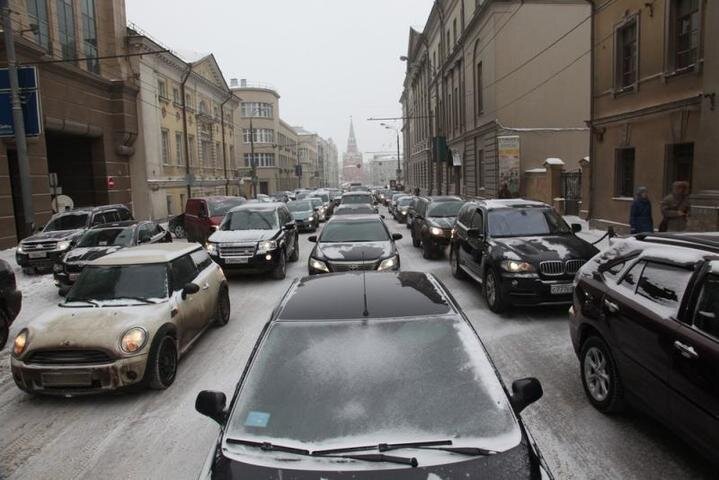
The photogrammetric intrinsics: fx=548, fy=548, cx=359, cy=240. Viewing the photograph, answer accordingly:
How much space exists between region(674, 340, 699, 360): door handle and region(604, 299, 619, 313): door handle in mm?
886

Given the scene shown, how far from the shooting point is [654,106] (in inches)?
608

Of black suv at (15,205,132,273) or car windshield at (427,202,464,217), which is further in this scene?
car windshield at (427,202,464,217)

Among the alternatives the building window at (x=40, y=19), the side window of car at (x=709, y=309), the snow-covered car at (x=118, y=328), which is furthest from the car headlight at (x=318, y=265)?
the building window at (x=40, y=19)

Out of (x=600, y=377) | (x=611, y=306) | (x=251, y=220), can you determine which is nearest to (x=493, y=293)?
(x=600, y=377)

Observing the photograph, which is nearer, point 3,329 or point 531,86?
point 3,329

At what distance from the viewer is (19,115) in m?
→ 15.1

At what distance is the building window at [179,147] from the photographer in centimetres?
4188

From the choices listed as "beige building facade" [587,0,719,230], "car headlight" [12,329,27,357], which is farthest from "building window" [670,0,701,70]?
"car headlight" [12,329,27,357]

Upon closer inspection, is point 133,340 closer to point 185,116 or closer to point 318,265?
point 318,265

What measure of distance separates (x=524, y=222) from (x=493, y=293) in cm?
168

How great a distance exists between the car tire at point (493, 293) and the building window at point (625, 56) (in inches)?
443

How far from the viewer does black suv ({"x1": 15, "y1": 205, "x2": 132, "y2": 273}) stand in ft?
47.3

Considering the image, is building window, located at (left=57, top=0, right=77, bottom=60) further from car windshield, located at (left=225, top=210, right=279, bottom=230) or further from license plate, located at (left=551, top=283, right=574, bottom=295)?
license plate, located at (left=551, top=283, right=574, bottom=295)

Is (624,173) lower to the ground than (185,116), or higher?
lower
